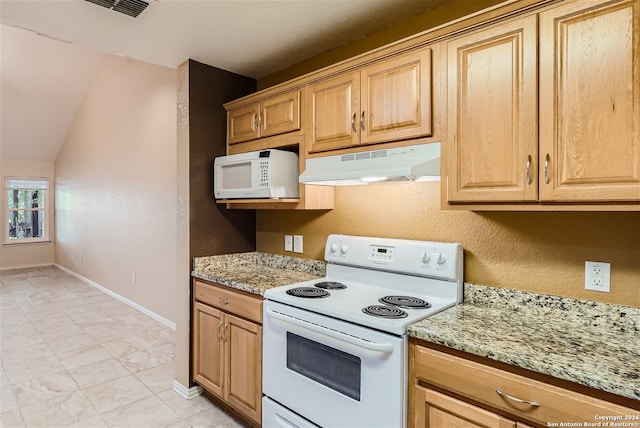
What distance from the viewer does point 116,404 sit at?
2576 millimetres

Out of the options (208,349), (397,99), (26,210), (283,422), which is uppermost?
(397,99)

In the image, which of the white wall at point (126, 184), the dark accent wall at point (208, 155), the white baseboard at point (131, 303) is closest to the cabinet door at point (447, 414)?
the dark accent wall at point (208, 155)

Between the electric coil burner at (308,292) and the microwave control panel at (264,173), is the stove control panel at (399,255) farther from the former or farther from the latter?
the microwave control panel at (264,173)

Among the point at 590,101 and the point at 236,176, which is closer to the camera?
the point at 590,101

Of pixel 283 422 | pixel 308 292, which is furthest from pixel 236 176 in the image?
pixel 283 422

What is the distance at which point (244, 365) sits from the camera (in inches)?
87.0

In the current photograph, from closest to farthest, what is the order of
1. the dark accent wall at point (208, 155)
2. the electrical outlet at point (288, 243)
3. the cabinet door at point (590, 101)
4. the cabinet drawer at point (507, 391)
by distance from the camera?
the cabinet drawer at point (507, 391) → the cabinet door at point (590, 101) → the dark accent wall at point (208, 155) → the electrical outlet at point (288, 243)

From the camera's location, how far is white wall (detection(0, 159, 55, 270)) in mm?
7312

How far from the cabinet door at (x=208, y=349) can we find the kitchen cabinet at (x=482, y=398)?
1.40 meters

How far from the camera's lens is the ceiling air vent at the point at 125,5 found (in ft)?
6.30

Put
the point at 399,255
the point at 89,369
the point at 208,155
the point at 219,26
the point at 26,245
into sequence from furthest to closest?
the point at 26,245 < the point at 89,369 < the point at 208,155 < the point at 219,26 < the point at 399,255

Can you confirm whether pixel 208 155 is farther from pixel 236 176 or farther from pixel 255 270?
pixel 255 270

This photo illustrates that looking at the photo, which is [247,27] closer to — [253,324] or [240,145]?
[240,145]

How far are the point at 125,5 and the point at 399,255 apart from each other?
198cm
